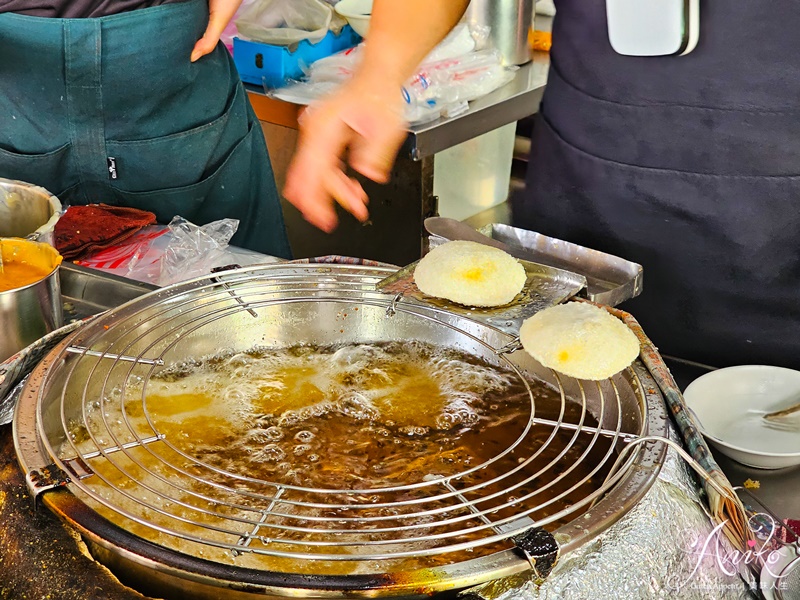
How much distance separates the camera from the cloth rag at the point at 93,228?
1958mm

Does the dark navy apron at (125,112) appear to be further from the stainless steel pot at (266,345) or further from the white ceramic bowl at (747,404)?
the white ceramic bowl at (747,404)

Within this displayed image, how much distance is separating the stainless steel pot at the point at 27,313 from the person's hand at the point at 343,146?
0.47 metres

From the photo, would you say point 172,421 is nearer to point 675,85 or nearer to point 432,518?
point 432,518

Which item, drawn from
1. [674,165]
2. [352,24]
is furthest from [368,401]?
[352,24]

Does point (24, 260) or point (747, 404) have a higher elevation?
point (24, 260)

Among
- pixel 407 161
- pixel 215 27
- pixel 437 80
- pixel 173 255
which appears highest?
pixel 215 27

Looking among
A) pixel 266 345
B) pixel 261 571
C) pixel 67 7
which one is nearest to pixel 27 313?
pixel 266 345

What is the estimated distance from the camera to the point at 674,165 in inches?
68.4

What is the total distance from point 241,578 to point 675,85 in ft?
4.40

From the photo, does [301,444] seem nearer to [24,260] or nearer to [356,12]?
[24,260]

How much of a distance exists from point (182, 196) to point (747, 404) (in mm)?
1784

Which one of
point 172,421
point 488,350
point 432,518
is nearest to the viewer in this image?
point 432,518

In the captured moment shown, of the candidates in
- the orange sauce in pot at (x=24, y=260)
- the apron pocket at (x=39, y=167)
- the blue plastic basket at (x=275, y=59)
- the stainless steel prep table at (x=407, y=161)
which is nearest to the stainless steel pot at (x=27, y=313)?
the orange sauce in pot at (x=24, y=260)

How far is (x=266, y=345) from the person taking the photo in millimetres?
1448
